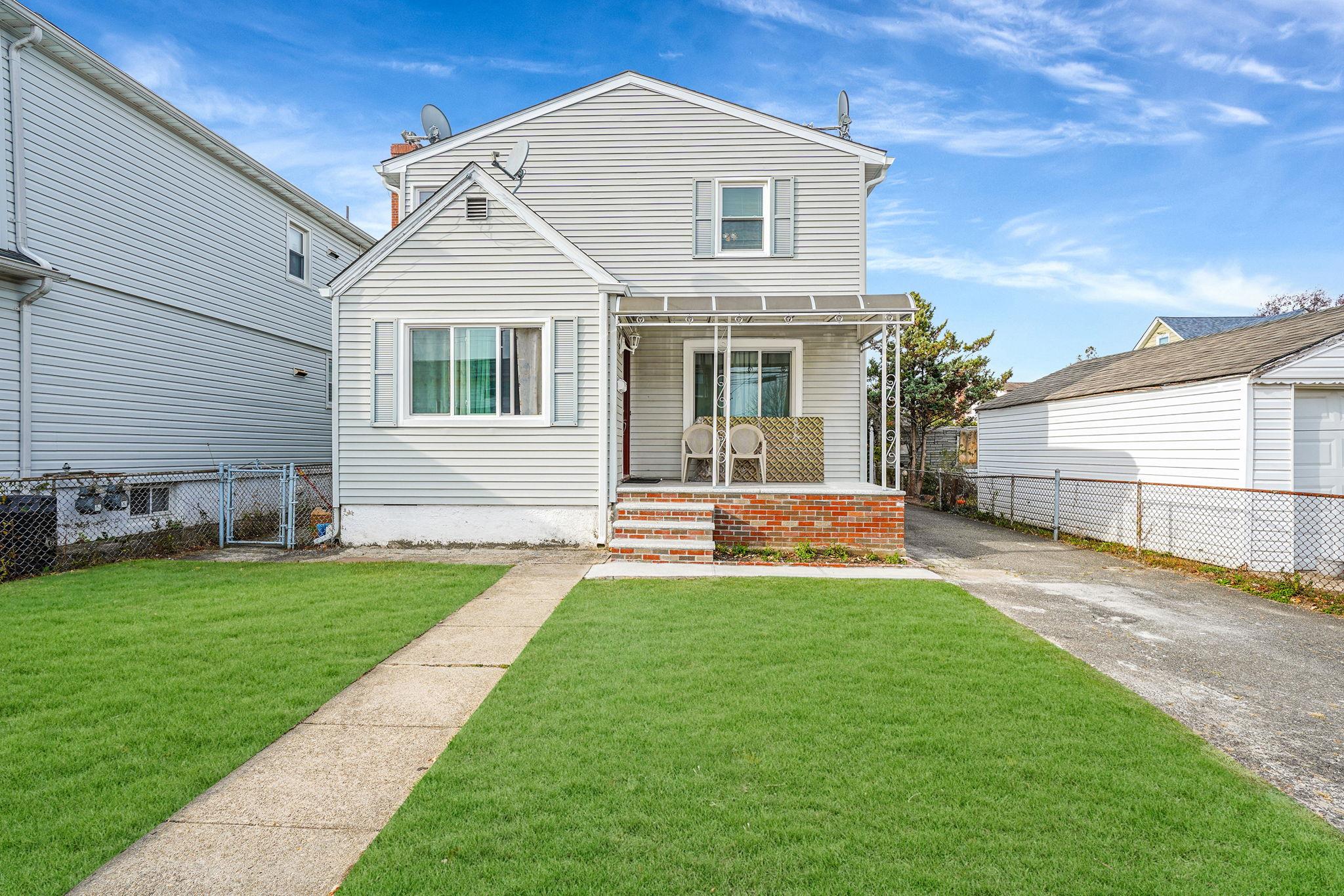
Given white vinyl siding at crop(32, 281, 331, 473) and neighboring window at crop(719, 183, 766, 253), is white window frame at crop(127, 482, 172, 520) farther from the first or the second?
neighboring window at crop(719, 183, 766, 253)

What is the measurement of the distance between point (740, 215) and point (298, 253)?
36.1 feet

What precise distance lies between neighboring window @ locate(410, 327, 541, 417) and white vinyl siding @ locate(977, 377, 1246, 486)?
407 inches

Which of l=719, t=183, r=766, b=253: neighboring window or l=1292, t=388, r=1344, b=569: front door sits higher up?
l=719, t=183, r=766, b=253: neighboring window

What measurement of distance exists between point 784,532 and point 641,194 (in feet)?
22.4

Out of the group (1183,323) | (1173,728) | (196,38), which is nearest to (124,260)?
(196,38)

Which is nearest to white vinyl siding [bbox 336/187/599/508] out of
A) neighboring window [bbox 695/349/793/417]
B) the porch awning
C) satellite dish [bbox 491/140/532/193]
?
the porch awning

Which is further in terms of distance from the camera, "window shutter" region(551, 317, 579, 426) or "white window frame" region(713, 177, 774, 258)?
"white window frame" region(713, 177, 774, 258)

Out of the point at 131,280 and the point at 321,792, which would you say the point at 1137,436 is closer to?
the point at 321,792

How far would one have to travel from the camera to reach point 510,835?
8.30ft

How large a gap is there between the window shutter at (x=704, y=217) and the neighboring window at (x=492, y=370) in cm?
374

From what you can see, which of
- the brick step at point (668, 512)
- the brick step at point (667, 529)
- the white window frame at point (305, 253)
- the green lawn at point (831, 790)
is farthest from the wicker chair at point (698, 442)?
the white window frame at point (305, 253)

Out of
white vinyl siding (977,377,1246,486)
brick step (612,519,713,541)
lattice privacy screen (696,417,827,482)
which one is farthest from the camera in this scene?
lattice privacy screen (696,417,827,482)

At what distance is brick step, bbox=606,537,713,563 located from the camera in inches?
325

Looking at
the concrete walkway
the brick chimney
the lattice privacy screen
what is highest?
the brick chimney
